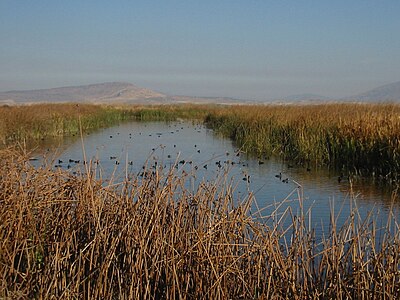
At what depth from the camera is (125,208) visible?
4668mm

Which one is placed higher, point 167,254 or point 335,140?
point 167,254

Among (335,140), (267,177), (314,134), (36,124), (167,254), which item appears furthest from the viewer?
(36,124)

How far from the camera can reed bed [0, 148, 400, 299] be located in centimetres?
399

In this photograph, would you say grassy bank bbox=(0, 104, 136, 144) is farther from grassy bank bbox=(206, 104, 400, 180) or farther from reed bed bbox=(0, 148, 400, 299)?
reed bed bbox=(0, 148, 400, 299)

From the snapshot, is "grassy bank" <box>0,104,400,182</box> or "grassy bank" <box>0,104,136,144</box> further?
"grassy bank" <box>0,104,136,144</box>

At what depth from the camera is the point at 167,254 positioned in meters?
4.14

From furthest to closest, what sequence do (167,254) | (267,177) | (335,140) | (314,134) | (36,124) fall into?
(36,124) < (314,134) < (335,140) < (267,177) < (167,254)

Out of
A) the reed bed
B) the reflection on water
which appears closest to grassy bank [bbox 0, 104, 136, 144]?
the reflection on water

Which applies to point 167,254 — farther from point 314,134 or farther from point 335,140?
point 314,134

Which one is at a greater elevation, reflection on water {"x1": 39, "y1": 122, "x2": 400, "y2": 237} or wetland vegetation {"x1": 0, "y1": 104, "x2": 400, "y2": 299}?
wetland vegetation {"x1": 0, "y1": 104, "x2": 400, "y2": 299}

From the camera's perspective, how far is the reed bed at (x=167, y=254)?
3.99 metres

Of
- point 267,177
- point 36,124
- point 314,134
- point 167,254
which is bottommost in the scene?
point 267,177

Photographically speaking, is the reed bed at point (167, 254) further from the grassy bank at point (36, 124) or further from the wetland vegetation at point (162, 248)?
the grassy bank at point (36, 124)

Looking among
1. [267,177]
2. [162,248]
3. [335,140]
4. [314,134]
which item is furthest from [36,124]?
[162,248]
